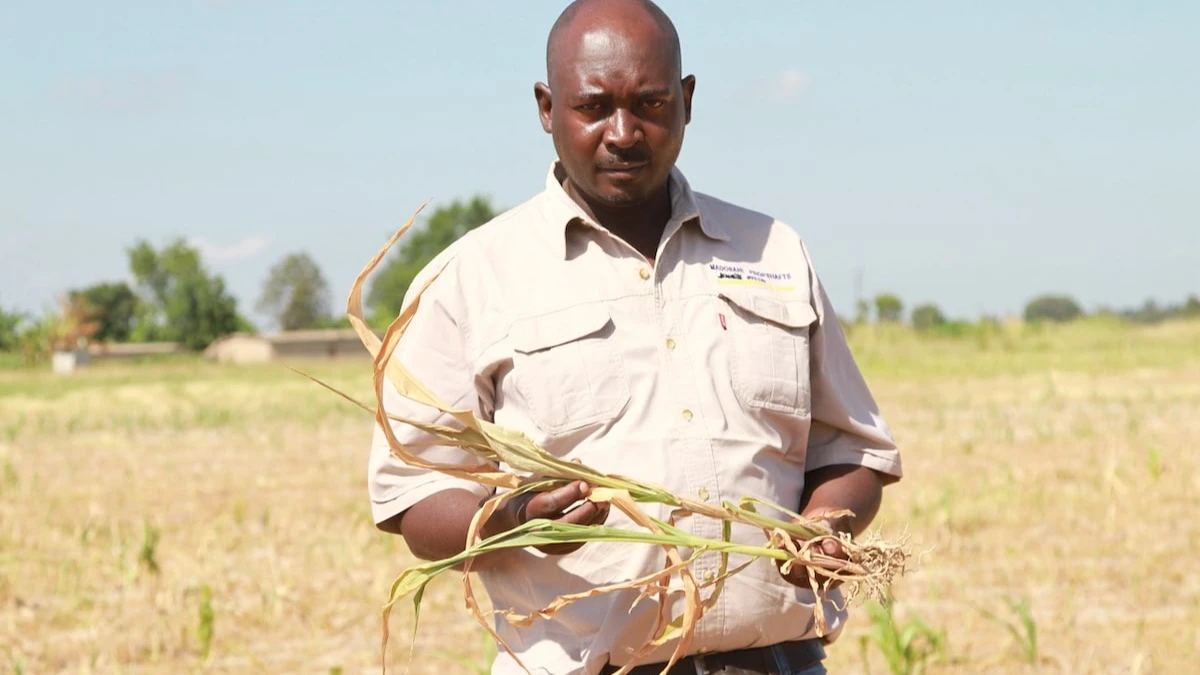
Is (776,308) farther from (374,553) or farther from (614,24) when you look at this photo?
(374,553)

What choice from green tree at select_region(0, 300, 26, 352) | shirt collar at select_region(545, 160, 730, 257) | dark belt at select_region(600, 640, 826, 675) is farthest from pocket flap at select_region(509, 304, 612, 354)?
green tree at select_region(0, 300, 26, 352)

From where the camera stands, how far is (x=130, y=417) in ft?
56.3

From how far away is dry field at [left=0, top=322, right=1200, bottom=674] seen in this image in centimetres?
495

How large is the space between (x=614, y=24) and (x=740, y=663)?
976 millimetres

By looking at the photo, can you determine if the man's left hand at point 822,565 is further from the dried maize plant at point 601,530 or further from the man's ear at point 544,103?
the man's ear at point 544,103

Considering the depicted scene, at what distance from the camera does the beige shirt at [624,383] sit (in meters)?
1.95

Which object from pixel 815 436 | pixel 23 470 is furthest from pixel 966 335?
pixel 815 436

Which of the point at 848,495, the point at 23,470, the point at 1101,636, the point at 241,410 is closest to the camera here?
the point at 848,495

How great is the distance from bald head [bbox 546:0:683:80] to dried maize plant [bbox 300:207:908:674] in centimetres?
43

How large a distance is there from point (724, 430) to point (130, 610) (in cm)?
443

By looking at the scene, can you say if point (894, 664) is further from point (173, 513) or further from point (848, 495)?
point (173, 513)

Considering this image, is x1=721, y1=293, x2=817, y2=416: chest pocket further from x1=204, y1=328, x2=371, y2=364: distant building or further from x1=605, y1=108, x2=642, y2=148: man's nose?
x1=204, y1=328, x2=371, y2=364: distant building

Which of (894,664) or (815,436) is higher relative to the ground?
(815,436)

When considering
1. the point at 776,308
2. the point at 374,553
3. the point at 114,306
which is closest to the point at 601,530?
the point at 776,308
